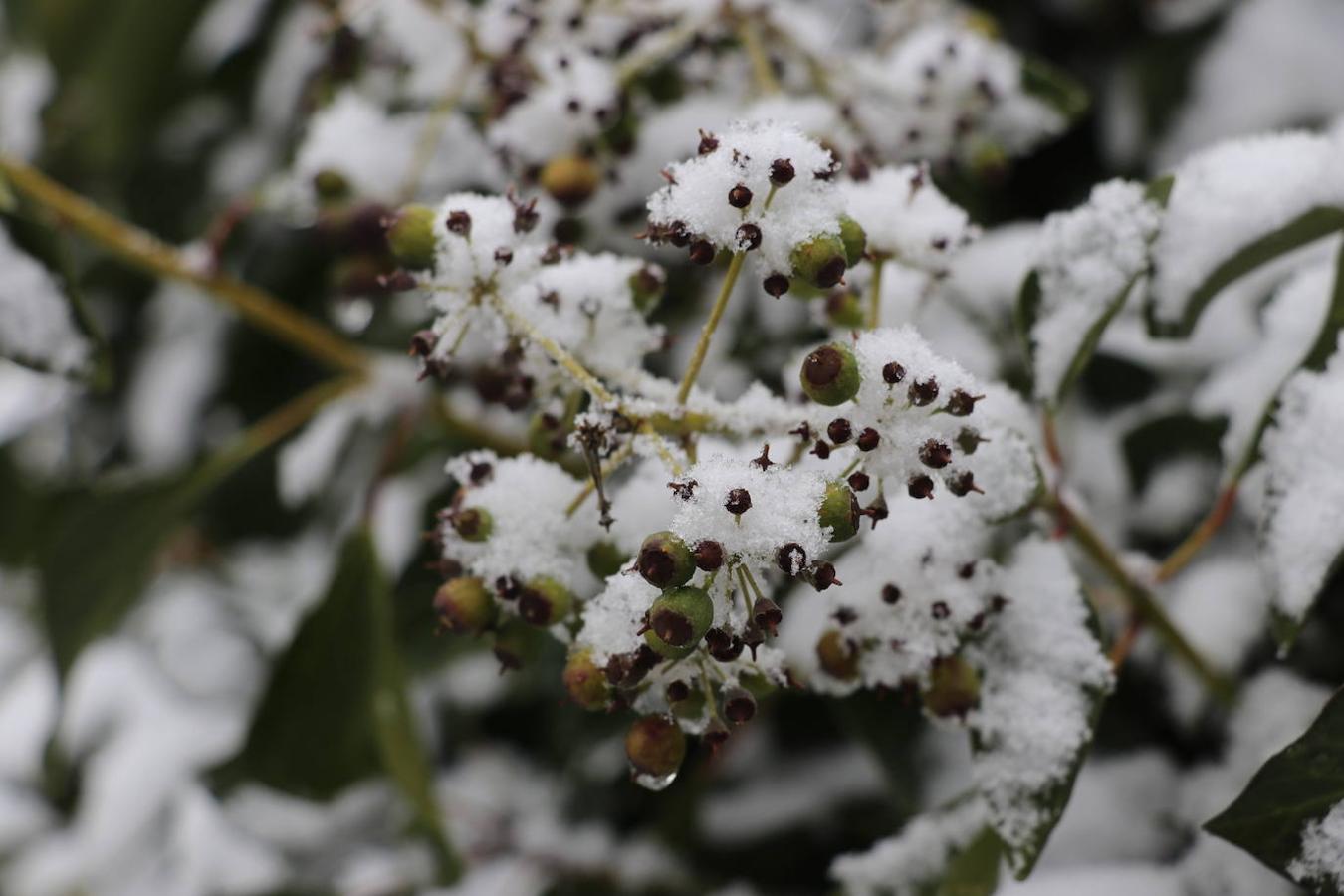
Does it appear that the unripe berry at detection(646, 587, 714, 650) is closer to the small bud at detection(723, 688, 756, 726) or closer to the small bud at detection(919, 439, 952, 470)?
the small bud at detection(723, 688, 756, 726)

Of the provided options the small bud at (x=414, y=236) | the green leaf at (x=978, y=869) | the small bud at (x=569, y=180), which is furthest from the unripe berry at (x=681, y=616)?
the small bud at (x=569, y=180)

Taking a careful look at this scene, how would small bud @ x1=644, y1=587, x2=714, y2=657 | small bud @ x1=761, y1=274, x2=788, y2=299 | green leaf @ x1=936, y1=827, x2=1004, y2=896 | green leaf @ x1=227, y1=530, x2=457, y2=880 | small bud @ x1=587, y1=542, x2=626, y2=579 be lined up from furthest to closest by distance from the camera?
green leaf @ x1=227, y1=530, x2=457, y2=880
green leaf @ x1=936, y1=827, x2=1004, y2=896
small bud @ x1=587, y1=542, x2=626, y2=579
small bud @ x1=761, y1=274, x2=788, y2=299
small bud @ x1=644, y1=587, x2=714, y2=657

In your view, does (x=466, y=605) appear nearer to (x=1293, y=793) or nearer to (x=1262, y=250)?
(x=1293, y=793)

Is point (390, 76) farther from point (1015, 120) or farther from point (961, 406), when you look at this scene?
point (961, 406)

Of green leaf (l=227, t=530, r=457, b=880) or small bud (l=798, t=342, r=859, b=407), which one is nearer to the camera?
small bud (l=798, t=342, r=859, b=407)

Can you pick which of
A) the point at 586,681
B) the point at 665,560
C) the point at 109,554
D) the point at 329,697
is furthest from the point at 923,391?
the point at 109,554

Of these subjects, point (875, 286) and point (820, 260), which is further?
point (875, 286)

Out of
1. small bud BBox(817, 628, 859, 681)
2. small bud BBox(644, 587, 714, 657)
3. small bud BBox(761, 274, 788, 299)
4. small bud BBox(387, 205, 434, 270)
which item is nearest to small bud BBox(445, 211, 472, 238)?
small bud BBox(387, 205, 434, 270)
